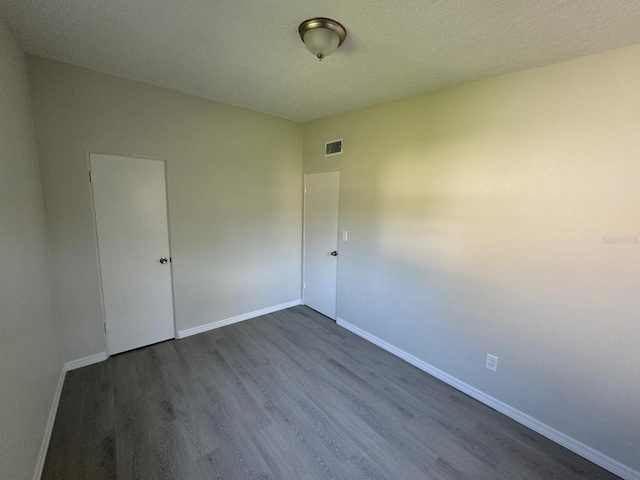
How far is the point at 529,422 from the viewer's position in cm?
195

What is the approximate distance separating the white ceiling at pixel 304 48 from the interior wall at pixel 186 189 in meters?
0.28

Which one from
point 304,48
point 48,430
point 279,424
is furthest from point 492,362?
point 48,430

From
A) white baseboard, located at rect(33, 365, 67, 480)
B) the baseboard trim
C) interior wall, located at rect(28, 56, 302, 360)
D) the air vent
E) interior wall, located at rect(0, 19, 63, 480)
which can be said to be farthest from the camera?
the air vent

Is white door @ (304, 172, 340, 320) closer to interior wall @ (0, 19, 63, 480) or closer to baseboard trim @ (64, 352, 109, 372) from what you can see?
baseboard trim @ (64, 352, 109, 372)

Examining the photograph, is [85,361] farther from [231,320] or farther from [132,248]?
[231,320]

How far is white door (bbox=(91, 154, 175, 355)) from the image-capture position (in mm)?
2441

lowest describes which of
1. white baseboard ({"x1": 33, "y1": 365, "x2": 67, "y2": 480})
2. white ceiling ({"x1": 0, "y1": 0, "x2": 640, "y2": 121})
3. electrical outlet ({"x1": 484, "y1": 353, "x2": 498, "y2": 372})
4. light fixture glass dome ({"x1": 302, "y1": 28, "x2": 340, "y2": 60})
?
white baseboard ({"x1": 33, "y1": 365, "x2": 67, "y2": 480})

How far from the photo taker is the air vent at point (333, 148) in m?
3.20

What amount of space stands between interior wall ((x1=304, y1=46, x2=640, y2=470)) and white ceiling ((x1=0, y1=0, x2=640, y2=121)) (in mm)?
269

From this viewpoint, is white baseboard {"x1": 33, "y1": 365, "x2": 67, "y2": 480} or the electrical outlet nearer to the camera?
white baseboard {"x1": 33, "y1": 365, "x2": 67, "y2": 480}

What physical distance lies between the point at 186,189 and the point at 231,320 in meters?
1.66

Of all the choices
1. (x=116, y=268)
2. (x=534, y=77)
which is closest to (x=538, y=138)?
(x=534, y=77)

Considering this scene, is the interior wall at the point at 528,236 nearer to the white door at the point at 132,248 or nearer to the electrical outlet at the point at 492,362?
the electrical outlet at the point at 492,362

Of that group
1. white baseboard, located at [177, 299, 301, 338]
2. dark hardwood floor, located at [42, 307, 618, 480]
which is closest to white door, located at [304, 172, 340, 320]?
white baseboard, located at [177, 299, 301, 338]
